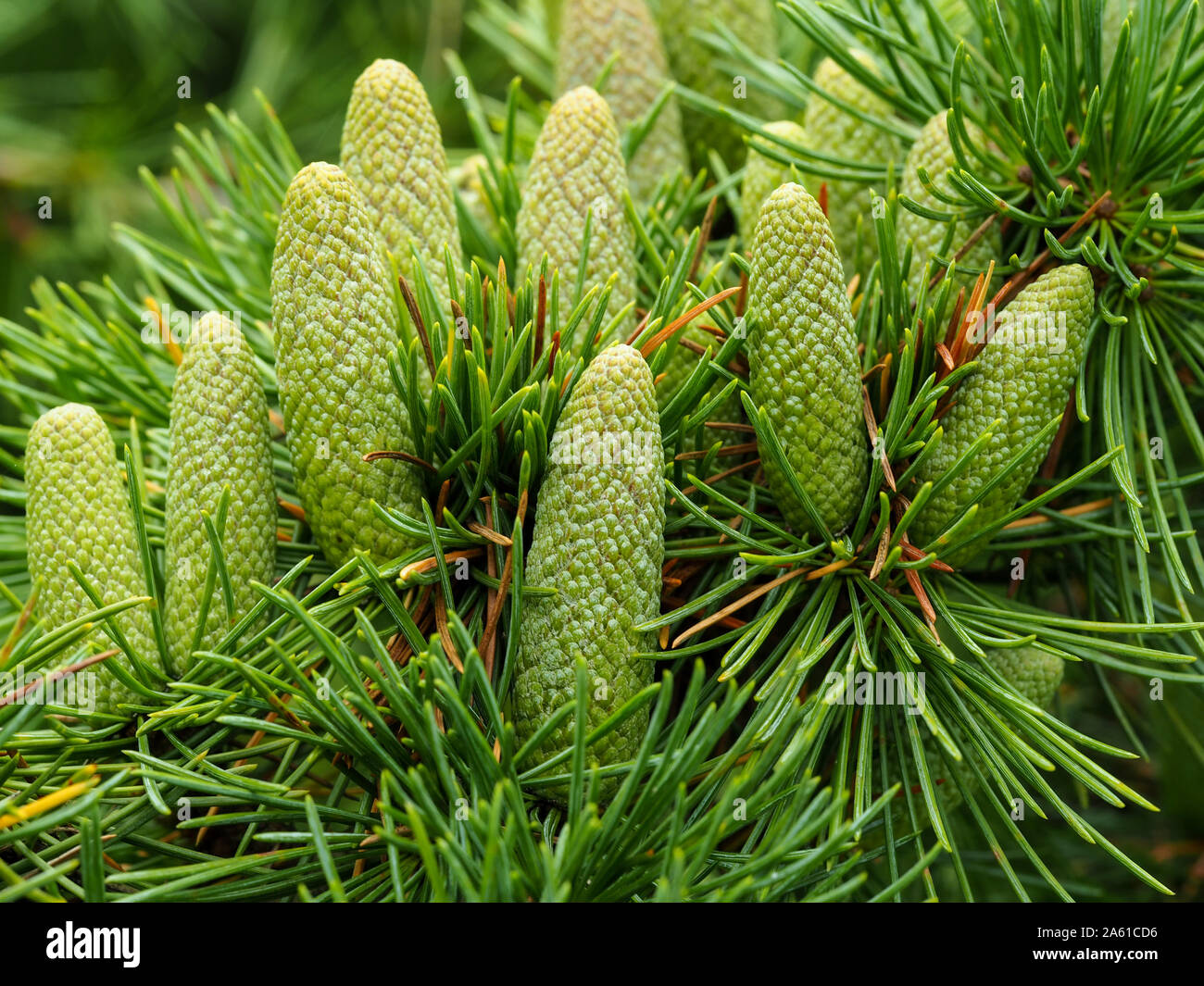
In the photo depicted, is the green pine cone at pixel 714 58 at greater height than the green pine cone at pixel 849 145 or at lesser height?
greater

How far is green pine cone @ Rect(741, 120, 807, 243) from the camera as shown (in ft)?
2.51

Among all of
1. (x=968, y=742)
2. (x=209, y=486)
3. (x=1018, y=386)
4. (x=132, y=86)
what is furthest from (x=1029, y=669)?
(x=132, y=86)

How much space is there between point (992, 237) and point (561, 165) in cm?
31

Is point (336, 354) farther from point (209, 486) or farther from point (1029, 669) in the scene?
point (1029, 669)

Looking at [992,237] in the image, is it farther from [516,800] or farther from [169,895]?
[169,895]

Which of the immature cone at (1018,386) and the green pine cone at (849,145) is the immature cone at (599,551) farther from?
the green pine cone at (849,145)

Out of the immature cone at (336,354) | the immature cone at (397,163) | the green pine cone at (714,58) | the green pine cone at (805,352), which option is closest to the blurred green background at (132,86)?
the green pine cone at (714,58)

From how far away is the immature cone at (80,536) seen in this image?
625 mm

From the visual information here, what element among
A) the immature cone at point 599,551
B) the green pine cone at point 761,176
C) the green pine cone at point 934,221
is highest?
the green pine cone at point 761,176

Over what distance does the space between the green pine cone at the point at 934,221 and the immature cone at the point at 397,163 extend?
0.33m

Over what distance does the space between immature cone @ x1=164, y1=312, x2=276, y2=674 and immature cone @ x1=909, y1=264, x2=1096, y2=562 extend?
432 mm

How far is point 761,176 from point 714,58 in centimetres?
24

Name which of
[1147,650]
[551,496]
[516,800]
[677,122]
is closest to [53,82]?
[677,122]

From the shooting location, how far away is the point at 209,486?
631 millimetres
